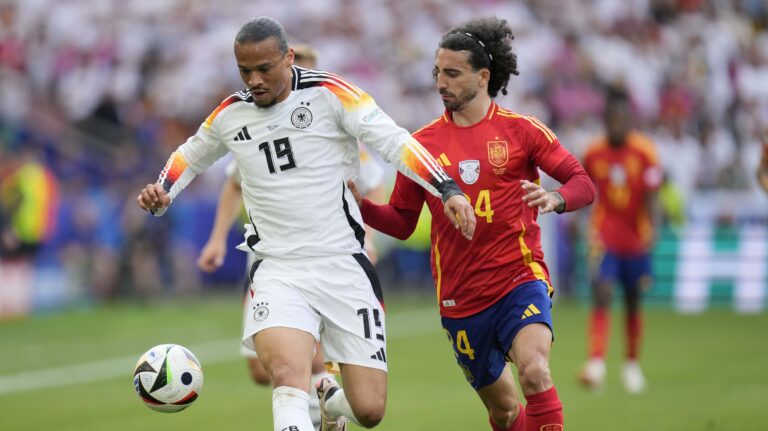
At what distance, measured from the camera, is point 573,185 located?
7.27 meters

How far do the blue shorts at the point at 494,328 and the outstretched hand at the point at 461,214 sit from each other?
94 cm

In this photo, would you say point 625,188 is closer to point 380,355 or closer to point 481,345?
point 481,345

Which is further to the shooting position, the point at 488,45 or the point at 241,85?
the point at 241,85

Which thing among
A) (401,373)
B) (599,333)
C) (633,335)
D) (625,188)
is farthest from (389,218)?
(401,373)

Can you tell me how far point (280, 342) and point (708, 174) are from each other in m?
16.6

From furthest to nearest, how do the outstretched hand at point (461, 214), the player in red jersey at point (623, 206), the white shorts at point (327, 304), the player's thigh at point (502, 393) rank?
the player in red jersey at point (623, 206), the player's thigh at point (502, 393), the white shorts at point (327, 304), the outstretched hand at point (461, 214)

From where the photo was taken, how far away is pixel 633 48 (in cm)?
2417

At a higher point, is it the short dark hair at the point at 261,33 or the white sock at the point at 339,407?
the short dark hair at the point at 261,33

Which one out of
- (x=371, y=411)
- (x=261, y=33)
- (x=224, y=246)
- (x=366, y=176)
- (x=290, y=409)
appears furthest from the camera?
(x=366, y=176)

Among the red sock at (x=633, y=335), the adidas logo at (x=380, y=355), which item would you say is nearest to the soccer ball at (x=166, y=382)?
the adidas logo at (x=380, y=355)

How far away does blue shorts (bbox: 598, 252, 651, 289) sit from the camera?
44.9 ft

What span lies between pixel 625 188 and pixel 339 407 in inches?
271

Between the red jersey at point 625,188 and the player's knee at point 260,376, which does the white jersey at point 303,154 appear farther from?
the red jersey at point 625,188

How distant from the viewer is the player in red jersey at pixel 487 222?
24.7 ft
